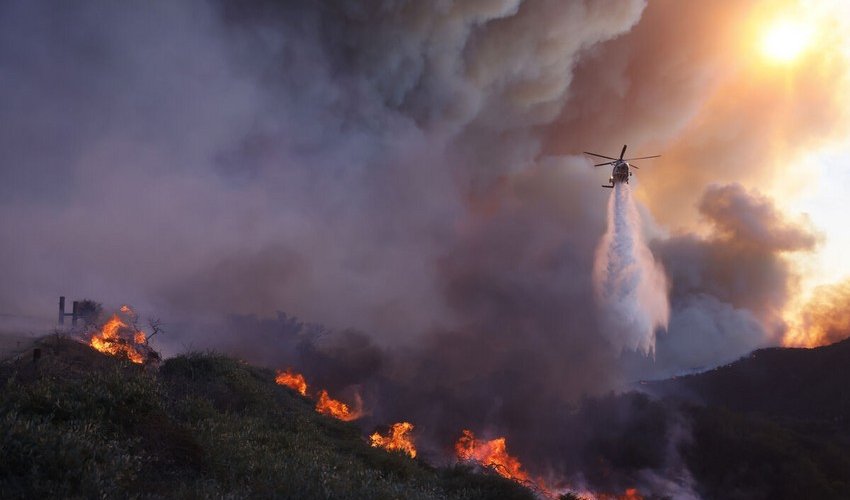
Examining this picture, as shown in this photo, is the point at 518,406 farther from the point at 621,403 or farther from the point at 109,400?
the point at 109,400

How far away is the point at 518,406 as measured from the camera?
86.6 m

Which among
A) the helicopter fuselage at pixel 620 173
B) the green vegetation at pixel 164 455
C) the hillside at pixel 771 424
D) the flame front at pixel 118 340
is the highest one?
the helicopter fuselage at pixel 620 173

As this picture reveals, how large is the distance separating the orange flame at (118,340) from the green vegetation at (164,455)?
1952 centimetres

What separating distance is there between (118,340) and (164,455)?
3763 centimetres

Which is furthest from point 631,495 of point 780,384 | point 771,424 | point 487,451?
point 780,384

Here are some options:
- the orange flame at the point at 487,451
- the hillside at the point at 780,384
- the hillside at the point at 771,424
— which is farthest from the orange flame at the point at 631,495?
the hillside at the point at 780,384

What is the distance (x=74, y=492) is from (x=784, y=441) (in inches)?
3864

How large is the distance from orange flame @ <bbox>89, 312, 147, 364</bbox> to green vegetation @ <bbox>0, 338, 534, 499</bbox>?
1952cm

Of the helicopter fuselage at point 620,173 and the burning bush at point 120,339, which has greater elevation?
the helicopter fuselage at point 620,173

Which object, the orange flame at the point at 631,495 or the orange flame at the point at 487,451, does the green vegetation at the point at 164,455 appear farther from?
the orange flame at the point at 631,495

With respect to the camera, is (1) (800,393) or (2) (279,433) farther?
(1) (800,393)

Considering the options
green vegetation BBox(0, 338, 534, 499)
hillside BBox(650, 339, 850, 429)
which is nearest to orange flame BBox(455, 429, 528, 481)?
hillside BBox(650, 339, 850, 429)

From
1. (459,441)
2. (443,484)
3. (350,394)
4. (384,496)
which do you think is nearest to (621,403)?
(459,441)

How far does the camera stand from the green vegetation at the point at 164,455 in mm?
9281
